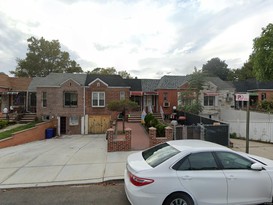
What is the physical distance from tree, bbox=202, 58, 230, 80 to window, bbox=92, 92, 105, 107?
37288mm

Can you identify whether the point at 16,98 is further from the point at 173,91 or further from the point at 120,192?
the point at 120,192

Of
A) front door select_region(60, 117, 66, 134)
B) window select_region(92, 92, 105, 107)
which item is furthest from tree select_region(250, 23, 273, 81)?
front door select_region(60, 117, 66, 134)

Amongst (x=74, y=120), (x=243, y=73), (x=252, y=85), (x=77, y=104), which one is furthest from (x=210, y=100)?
(x=243, y=73)

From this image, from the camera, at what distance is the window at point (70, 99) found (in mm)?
23328

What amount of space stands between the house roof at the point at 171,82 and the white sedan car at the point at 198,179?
21562mm

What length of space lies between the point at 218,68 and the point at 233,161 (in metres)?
53.4

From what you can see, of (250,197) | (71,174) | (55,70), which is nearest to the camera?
(250,197)

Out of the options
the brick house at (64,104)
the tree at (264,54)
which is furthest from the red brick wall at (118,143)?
the tree at (264,54)

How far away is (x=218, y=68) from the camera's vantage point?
53.0 meters

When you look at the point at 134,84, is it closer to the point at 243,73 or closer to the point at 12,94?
the point at 12,94

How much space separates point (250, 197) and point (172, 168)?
6.03 feet

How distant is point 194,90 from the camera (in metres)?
22.0

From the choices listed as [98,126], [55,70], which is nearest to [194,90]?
[98,126]

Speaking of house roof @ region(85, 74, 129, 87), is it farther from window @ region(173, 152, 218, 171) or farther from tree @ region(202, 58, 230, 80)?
tree @ region(202, 58, 230, 80)
